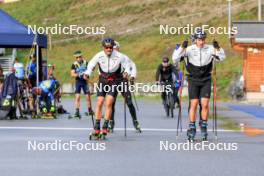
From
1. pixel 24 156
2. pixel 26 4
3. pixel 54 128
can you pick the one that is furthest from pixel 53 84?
pixel 26 4

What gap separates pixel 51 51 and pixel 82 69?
54.4 metres

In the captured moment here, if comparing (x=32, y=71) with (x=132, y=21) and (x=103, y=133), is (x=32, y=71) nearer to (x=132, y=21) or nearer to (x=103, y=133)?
(x=103, y=133)

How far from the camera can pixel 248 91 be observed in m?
45.3

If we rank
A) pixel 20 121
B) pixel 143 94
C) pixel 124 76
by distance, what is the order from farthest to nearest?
pixel 143 94, pixel 20 121, pixel 124 76

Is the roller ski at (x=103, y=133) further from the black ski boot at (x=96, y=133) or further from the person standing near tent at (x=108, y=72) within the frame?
the person standing near tent at (x=108, y=72)

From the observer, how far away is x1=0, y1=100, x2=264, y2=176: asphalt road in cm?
1197

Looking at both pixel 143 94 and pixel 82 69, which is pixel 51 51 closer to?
pixel 143 94
